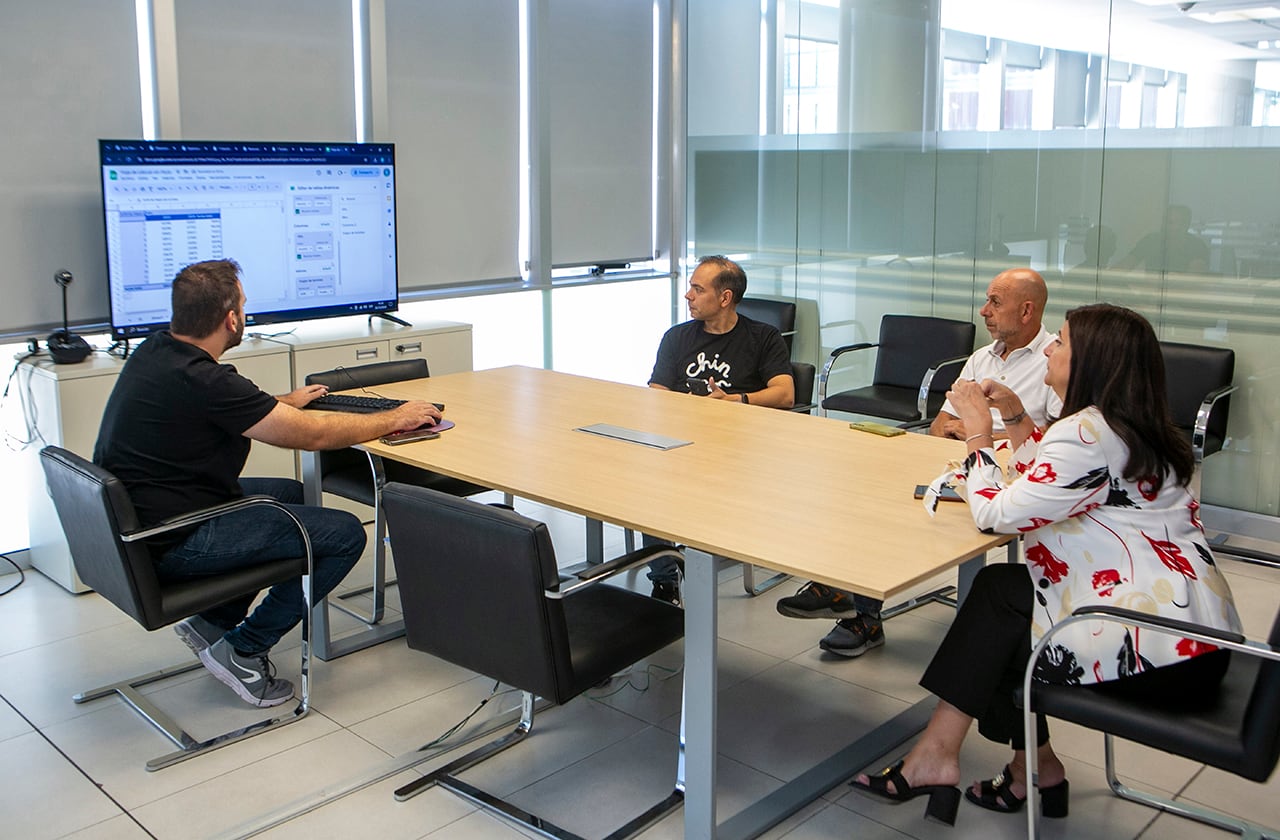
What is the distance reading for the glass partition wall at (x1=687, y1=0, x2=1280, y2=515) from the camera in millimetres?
4883

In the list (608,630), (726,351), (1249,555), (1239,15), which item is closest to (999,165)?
(1239,15)

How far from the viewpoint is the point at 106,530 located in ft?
9.66

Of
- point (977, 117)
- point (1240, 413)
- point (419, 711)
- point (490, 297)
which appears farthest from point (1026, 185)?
point (419, 711)

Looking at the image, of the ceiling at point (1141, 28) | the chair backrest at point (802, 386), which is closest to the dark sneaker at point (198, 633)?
the chair backrest at point (802, 386)

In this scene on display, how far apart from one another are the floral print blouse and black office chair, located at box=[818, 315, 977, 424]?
2.63 m

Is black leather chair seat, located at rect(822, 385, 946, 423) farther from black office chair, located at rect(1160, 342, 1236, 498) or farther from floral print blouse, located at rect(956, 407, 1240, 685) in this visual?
floral print blouse, located at rect(956, 407, 1240, 685)

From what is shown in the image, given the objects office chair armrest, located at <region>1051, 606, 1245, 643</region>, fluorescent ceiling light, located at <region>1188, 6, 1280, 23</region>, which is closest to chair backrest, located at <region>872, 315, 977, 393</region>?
fluorescent ceiling light, located at <region>1188, 6, 1280, 23</region>

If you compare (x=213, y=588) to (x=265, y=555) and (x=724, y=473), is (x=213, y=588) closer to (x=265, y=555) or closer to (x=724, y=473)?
(x=265, y=555)

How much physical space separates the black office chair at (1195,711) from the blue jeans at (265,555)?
1.97 m

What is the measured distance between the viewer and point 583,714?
11.3ft

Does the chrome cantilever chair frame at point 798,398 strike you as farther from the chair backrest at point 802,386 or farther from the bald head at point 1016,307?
the bald head at point 1016,307

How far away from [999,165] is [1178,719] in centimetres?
377

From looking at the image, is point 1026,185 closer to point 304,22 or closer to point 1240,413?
point 1240,413

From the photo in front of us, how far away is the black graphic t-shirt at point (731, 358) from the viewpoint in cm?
450
